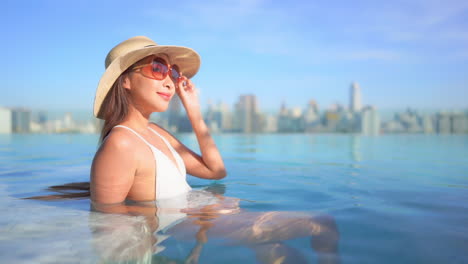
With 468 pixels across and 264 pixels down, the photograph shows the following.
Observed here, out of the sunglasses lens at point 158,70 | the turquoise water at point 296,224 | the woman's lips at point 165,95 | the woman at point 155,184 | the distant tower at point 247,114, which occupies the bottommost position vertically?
the turquoise water at point 296,224

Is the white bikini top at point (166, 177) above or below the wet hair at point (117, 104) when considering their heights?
below

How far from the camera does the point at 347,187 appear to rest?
10.9 ft

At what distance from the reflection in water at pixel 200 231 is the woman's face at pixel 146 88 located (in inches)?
26.6

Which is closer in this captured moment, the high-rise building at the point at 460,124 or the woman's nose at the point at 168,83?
the woman's nose at the point at 168,83

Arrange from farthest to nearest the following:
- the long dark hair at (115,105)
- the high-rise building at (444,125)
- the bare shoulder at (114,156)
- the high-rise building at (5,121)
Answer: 1. the high-rise building at (444,125)
2. the high-rise building at (5,121)
3. the long dark hair at (115,105)
4. the bare shoulder at (114,156)


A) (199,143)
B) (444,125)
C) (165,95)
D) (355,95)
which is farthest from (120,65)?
(355,95)

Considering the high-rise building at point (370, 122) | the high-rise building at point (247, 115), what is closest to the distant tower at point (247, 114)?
the high-rise building at point (247, 115)


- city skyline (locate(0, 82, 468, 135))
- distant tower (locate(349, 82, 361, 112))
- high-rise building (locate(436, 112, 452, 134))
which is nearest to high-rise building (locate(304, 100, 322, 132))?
city skyline (locate(0, 82, 468, 135))

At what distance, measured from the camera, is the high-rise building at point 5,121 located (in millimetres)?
43688

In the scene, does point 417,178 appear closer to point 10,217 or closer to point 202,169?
point 202,169

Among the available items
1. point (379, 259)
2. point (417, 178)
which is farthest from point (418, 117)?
point (379, 259)

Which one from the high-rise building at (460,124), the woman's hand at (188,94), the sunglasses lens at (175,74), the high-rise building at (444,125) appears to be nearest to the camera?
the sunglasses lens at (175,74)

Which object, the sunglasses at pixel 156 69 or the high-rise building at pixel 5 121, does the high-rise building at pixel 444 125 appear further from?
the high-rise building at pixel 5 121

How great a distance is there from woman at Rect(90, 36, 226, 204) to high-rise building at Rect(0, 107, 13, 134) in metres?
50.8
